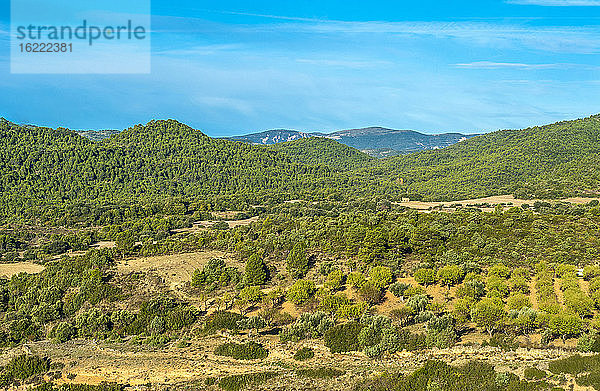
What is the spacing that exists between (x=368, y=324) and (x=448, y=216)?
146ft

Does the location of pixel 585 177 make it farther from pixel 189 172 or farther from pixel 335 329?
pixel 189 172

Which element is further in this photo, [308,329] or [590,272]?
[590,272]

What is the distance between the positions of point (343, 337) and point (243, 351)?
8.21 m

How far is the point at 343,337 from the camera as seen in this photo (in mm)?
35438

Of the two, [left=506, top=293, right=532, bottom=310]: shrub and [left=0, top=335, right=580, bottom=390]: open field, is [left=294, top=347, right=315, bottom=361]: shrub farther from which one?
[left=506, top=293, right=532, bottom=310]: shrub

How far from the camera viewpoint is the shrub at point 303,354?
109ft

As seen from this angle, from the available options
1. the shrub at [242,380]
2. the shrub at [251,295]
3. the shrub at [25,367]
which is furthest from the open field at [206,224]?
the shrub at [242,380]

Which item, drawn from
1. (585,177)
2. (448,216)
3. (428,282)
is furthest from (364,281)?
(585,177)

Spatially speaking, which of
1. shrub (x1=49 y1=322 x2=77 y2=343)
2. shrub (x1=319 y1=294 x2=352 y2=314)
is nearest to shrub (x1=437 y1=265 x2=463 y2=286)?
shrub (x1=319 y1=294 x2=352 y2=314)

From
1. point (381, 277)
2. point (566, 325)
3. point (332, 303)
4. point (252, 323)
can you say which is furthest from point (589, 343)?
point (252, 323)

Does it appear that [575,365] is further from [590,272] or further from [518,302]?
[590,272]

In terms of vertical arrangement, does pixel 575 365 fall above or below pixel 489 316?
below

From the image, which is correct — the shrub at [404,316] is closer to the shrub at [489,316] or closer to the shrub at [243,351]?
the shrub at [489,316]

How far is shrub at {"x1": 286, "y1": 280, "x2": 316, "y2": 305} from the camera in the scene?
4478 cm
